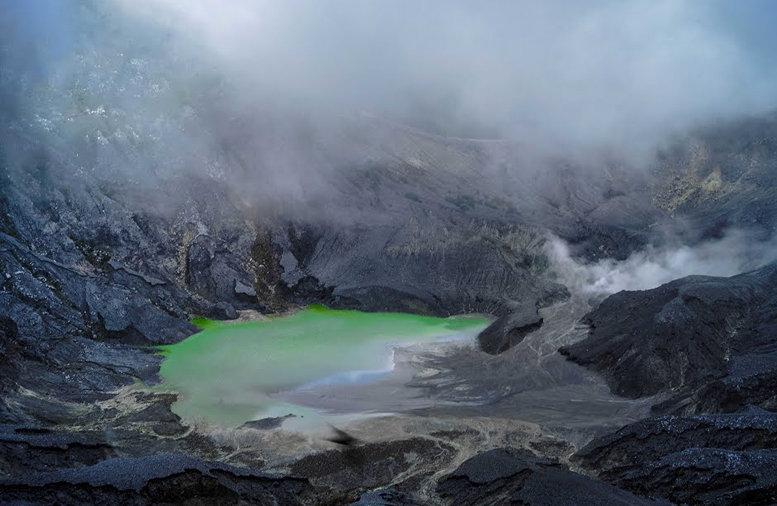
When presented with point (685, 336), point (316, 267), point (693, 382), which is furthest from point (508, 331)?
point (316, 267)

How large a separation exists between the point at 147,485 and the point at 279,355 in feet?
45.4

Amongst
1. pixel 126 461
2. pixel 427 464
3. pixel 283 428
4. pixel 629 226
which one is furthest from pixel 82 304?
pixel 629 226

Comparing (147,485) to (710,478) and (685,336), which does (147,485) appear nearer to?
(710,478)

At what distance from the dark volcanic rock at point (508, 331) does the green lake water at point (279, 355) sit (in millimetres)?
1559

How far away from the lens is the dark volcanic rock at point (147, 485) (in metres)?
12.0

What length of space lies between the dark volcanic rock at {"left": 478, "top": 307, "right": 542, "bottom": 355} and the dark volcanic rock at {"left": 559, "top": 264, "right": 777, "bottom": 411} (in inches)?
95.0

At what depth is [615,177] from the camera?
146 ft

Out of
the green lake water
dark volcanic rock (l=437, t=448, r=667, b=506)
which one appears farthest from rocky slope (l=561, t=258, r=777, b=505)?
the green lake water

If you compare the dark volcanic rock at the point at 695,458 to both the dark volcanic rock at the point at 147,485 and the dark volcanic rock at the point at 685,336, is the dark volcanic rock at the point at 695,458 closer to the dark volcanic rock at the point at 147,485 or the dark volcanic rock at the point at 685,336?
the dark volcanic rock at the point at 685,336

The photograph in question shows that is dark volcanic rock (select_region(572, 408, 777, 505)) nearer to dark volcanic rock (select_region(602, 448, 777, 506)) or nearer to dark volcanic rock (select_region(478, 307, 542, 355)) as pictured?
dark volcanic rock (select_region(602, 448, 777, 506))

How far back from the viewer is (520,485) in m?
13.7

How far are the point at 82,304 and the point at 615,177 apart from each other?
3409 cm

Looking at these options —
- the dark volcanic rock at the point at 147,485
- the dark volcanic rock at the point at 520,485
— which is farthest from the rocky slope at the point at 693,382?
the dark volcanic rock at the point at 147,485

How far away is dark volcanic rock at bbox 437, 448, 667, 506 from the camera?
12.4 meters
